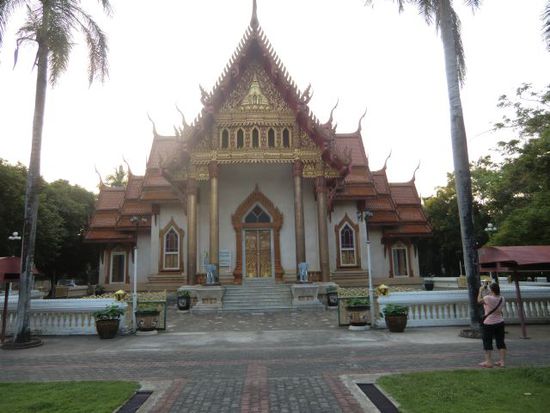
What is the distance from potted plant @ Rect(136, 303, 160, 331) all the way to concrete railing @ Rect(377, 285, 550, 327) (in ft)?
21.0

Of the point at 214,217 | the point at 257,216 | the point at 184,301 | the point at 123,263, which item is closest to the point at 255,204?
the point at 257,216

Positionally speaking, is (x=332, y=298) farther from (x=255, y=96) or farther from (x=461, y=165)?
(x=255, y=96)

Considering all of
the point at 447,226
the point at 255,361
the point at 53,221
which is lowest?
the point at 255,361

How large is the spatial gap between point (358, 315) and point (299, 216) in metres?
7.52

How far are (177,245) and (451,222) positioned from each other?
91.5ft

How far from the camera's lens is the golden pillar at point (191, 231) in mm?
19172

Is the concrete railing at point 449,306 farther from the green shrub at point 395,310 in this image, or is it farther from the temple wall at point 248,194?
the temple wall at point 248,194

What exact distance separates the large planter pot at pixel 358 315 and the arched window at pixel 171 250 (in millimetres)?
12265

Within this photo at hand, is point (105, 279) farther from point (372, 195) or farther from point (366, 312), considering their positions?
point (366, 312)

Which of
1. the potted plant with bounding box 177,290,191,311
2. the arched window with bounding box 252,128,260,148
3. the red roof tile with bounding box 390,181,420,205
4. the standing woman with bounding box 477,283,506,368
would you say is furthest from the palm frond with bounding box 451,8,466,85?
the red roof tile with bounding box 390,181,420,205

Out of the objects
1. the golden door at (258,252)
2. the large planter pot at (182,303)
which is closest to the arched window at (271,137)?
the golden door at (258,252)

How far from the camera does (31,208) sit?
1130 cm

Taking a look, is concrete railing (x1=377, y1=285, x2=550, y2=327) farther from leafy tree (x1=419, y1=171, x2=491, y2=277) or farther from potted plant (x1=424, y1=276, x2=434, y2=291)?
leafy tree (x1=419, y1=171, x2=491, y2=277)

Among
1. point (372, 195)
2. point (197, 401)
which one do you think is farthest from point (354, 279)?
point (197, 401)
